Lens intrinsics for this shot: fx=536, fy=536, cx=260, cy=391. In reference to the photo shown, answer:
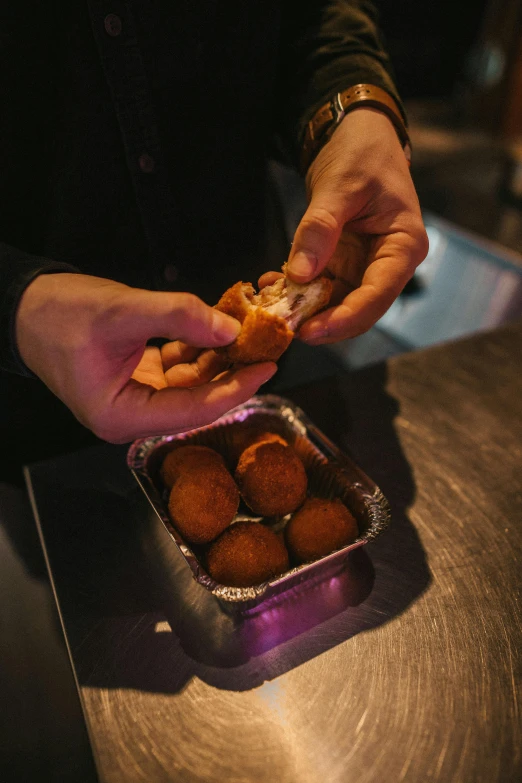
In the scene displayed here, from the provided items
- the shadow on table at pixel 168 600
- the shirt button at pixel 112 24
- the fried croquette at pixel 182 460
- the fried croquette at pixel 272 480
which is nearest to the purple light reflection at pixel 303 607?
the shadow on table at pixel 168 600

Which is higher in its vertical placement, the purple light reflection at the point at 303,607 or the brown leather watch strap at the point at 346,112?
the brown leather watch strap at the point at 346,112

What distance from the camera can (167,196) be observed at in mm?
1272

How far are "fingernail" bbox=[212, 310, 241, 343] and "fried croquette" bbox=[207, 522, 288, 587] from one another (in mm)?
356

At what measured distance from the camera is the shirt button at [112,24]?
106 cm

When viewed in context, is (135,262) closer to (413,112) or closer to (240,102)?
(240,102)

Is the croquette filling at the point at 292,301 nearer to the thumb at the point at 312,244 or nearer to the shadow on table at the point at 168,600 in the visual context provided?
the thumb at the point at 312,244

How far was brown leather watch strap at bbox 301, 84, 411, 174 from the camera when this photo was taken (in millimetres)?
1236

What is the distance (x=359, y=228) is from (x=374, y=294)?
0.23m

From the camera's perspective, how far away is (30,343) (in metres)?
0.85

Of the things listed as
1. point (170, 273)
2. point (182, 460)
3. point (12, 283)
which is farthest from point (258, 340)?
point (170, 273)

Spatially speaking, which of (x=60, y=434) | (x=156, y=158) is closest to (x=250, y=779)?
(x=60, y=434)

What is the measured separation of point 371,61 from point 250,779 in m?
1.49

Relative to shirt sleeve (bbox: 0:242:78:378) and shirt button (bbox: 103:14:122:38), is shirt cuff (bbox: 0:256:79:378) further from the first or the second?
shirt button (bbox: 103:14:122:38)

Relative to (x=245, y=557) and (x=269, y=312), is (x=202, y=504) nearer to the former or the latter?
(x=245, y=557)
